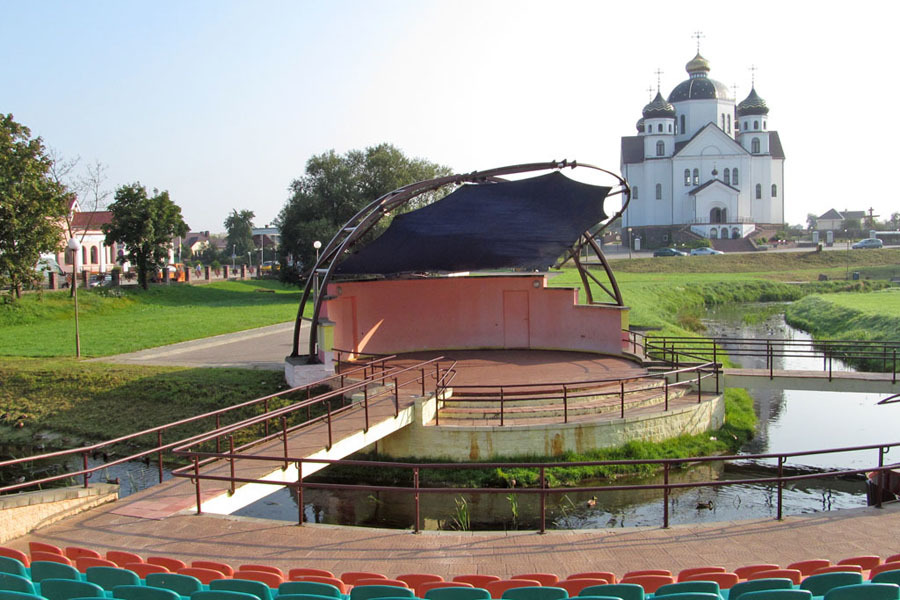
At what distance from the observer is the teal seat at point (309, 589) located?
18.7 feet

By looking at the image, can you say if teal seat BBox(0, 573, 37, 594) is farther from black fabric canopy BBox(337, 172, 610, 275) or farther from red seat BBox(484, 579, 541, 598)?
black fabric canopy BBox(337, 172, 610, 275)

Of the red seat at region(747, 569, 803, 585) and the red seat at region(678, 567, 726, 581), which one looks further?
the red seat at region(678, 567, 726, 581)

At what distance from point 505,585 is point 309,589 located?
1.55m

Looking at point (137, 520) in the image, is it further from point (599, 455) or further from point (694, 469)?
point (694, 469)

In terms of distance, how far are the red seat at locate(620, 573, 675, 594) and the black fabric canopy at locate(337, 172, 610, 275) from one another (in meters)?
12.8

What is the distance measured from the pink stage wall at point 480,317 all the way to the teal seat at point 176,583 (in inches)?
642

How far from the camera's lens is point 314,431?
13828 mm

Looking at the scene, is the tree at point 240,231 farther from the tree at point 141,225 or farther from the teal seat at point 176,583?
the teal seat at point 176,583

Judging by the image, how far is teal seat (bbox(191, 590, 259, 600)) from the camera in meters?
5.23

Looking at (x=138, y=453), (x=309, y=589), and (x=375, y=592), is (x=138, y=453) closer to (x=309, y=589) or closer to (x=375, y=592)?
(x=309, y=589)

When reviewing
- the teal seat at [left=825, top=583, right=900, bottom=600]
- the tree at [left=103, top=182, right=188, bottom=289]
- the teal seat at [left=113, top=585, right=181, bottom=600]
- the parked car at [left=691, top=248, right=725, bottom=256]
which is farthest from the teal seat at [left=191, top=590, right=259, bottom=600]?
the parked car at [left=691, top=248, right=725, bottom=256]

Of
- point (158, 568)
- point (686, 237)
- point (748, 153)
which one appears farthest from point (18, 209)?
point (748, 153)

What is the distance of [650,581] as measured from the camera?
6.31m

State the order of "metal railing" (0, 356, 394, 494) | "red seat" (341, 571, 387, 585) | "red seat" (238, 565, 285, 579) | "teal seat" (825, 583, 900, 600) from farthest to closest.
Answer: "metal railing" (0, 356, 394, 494) → "red seat" (238, 565, 285, 579) → "red seat" (341, 571, 387, 585) → "teal seat" (825, 583, 900, 600)
